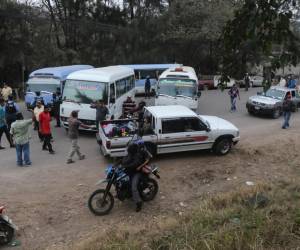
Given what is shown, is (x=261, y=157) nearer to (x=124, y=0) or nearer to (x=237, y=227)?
(x=237, y=227)

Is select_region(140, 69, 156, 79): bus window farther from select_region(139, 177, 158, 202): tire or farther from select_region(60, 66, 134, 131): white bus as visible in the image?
select_region(139, 177, 158, 202): tire

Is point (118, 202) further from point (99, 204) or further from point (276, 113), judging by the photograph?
point (276, 113)

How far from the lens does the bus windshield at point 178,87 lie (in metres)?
20.2

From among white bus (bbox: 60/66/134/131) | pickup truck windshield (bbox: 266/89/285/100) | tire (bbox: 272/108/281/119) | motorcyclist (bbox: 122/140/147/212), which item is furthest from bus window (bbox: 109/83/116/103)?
pickup truck windshield (bbox: 266/89/285/100)

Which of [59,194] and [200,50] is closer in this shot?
[59,194]

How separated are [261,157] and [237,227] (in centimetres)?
872

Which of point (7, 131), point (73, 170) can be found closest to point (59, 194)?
point (73, 170)

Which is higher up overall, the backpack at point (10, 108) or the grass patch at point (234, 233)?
the backpack at point (10, 108)

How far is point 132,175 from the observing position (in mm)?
9641

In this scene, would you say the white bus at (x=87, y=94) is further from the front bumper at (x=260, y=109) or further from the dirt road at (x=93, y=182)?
the front bumper at (x=260, y=109)

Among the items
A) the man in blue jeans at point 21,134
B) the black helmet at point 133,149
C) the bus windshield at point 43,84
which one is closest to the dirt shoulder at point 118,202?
the man in blue jeans at point 21,134

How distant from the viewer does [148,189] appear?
10.2 metres

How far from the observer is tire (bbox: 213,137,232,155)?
44.8 feet

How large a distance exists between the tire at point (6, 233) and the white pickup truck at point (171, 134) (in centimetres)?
467
